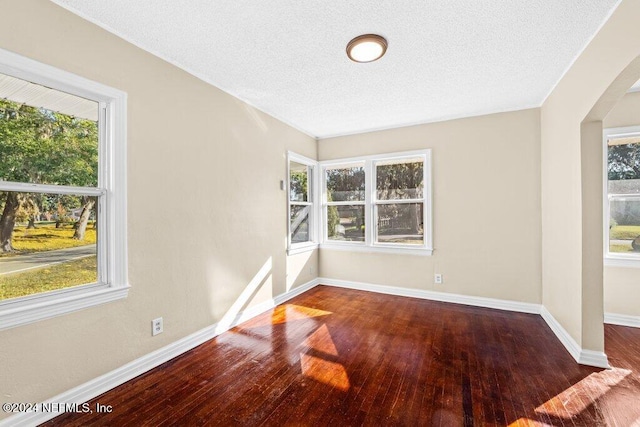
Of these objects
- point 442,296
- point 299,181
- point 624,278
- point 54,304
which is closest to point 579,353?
point 624,278

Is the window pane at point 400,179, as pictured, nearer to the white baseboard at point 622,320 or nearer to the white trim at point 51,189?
the white baseboard at point 622,320

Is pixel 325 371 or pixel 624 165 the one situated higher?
pixel 624 165

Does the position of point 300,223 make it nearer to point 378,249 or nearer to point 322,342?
point 378,249

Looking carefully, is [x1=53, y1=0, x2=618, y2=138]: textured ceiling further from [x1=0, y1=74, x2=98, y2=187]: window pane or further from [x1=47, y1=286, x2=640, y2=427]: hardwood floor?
[x1=47, y1=286, x2=640, y2=427]: hardwood floor

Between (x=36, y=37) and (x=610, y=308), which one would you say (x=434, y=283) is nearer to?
(x=610, y=308)

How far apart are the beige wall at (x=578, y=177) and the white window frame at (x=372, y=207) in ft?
4.47

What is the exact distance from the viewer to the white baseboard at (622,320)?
2.97 metres

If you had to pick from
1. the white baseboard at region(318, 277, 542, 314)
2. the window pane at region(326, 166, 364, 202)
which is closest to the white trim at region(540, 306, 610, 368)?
the white baseboard at region(318, 277, 542, 314)

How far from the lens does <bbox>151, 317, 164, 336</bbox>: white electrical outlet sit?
7.63 feet

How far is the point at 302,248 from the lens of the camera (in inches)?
174

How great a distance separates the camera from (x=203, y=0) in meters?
1.76

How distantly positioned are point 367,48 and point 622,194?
3.26 m

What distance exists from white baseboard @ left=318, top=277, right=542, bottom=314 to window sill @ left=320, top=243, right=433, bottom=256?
0.54 metres

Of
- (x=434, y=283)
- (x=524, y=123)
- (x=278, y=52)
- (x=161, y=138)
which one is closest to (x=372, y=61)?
(x=278, y=52)
